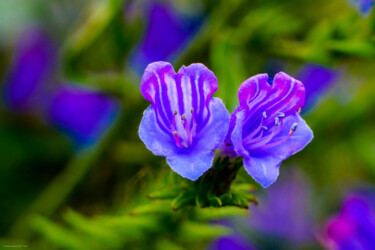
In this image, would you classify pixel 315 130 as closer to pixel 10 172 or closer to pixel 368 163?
pixel 368 163

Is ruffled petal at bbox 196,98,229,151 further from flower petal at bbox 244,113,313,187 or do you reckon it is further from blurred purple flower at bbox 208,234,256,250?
blurred purple flower at bbox 208,234,256,250

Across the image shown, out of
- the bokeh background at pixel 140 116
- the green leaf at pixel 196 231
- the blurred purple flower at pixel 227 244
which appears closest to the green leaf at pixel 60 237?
the bokeh background at pixel 140 116

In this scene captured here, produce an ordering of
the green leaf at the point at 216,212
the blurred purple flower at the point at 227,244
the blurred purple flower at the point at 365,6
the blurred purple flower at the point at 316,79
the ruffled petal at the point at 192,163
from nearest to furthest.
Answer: the ruffled petal at the point at 192,163 → the green leaf at the point at 216,212 → the blurred purple flower at the point at 365,6 → the blurred purple flower at the point at 227,244 → the blurred purple flower at the point at 316,79

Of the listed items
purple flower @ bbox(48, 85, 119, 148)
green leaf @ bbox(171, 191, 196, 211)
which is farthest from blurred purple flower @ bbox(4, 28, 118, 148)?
green leaf @ bbox(171, 191, 196, 211)

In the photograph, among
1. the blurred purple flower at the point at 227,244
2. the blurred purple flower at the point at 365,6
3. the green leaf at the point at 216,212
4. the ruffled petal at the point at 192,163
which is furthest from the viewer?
the blurred purple flower at the point at 227,244

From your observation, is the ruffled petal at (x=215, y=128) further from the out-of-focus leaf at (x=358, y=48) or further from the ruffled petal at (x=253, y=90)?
the out-of-focus leaf at (x=358, y=48)

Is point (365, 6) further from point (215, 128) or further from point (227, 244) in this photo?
point (227, 244)

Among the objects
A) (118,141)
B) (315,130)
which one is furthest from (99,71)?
(315,130)
